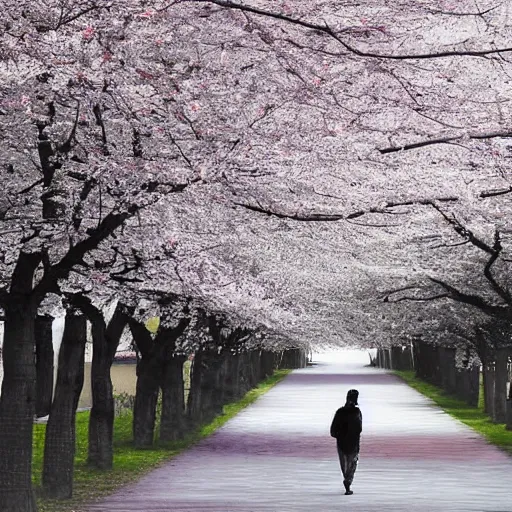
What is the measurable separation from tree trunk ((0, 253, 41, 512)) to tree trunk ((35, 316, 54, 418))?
26259mm

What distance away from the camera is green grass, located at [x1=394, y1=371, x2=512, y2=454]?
36.6m

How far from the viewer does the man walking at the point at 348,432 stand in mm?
21344

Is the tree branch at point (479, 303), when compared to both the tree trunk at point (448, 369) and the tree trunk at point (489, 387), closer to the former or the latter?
the tree trunk at point (489, 387)

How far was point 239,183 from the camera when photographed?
16.5 metres

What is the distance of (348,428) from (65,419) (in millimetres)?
4722

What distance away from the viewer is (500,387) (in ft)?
150

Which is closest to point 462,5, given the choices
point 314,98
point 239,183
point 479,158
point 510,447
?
point 314,98

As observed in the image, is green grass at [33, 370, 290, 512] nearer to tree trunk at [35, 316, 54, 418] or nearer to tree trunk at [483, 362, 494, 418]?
tree trunk at [35, 316, 54, 418]

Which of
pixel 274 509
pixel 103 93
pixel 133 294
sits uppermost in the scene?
pixel 103 93

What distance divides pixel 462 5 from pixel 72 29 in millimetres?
3691

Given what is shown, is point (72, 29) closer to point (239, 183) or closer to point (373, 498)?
point (239, 183)

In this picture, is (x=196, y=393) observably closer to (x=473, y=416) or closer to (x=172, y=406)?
(x=172, y=406)

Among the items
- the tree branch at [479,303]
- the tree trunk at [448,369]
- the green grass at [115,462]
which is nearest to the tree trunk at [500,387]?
the green grass at [115,462]

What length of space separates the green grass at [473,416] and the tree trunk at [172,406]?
8564mm
